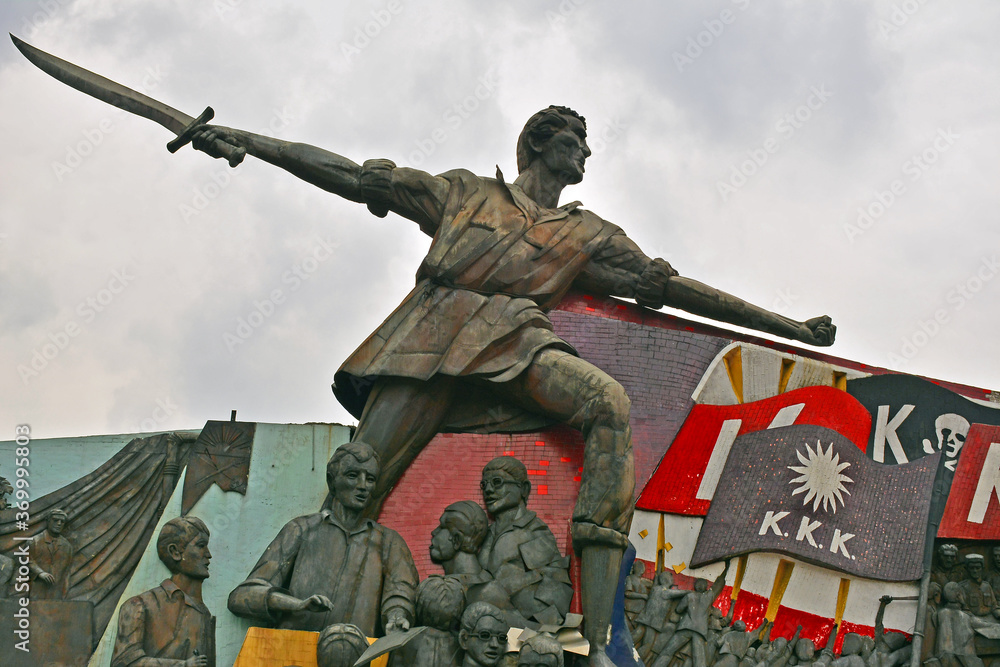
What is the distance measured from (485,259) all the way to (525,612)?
249 cm

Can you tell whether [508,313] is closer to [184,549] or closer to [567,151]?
[567,151]

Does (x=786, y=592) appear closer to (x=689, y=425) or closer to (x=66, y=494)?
(x=689, y=425)

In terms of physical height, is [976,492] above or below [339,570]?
above

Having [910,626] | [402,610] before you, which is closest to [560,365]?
[402,610]

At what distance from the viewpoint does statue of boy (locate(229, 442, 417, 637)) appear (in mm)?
8312

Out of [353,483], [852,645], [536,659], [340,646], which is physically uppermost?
[353,483]

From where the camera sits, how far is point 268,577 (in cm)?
849

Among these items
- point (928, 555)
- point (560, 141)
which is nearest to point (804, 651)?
point (928, 555)

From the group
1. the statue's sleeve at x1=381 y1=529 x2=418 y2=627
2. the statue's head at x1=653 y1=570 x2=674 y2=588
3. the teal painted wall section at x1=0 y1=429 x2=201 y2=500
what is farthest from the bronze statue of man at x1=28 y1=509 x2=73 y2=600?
the statue's head at x1=653 y1=570 x2=674 y2=588

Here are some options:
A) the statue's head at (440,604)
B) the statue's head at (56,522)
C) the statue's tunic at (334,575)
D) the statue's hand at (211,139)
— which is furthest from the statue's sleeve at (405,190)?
the statue's head at (56,522)

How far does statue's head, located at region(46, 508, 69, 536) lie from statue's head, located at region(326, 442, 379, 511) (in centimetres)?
173

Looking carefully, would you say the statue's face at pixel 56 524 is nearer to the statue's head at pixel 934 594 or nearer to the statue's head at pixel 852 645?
the statue's head at pixel 852 645

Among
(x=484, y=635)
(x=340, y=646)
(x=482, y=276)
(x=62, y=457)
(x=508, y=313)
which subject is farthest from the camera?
(x=482, y=276)

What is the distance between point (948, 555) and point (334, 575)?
4.29 meters
